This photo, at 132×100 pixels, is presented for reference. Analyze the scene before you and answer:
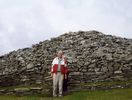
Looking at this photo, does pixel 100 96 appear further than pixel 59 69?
No

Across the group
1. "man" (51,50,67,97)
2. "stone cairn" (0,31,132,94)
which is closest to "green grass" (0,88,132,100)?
"man" (51,50,67,97)

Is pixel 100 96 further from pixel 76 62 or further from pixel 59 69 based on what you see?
pixel 76 62

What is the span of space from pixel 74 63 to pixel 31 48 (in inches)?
380

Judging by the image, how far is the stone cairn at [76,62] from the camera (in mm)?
45844

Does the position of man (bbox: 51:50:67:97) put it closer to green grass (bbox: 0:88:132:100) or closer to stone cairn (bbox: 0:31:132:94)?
green grass (bbox: 0:88:132:100)

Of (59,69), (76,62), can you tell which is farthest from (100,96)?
(76,62)

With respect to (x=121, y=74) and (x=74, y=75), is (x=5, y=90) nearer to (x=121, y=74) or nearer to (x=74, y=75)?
(x=74, y=75)

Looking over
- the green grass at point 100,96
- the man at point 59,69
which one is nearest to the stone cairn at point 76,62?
the green grass at point 100,96

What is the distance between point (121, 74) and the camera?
46.5m

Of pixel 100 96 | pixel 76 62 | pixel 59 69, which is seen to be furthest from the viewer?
pixel 76 62

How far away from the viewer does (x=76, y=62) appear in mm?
50125

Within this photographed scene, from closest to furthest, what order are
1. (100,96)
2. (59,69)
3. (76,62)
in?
1. (100,96)
2. (59,69)
3. (76,62)

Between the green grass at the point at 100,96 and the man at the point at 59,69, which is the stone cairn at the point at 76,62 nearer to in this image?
the green grass at the point at 100,96

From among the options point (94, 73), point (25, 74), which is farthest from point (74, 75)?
point (25, 74)
